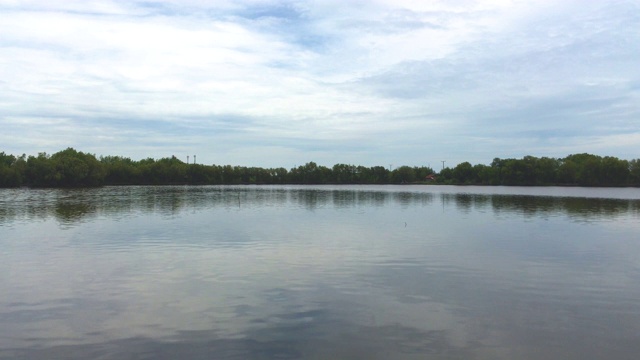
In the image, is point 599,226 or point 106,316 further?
point 599,226

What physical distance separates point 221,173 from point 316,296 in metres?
176

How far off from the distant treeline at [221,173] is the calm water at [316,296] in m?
117

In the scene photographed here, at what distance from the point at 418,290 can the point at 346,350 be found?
17.8 ft

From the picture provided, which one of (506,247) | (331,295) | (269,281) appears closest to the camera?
(331,295)

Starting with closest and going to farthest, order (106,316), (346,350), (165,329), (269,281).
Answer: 1. (346,350)
2. (165,329)
3. (106,316)
4. (269,281)

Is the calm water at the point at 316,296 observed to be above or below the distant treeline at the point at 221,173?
below

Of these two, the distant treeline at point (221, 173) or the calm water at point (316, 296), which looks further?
the distant treeline at point (221, 173)

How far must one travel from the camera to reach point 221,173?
607 feet

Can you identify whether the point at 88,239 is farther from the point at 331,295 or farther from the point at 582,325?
the point at 582,325

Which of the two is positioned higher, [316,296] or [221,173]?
[221,173]

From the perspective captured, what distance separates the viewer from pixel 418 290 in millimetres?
14102

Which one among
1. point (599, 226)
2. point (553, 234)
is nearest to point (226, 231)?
point (553, 234)

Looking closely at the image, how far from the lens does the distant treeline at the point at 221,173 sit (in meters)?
128

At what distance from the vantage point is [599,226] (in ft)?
107
